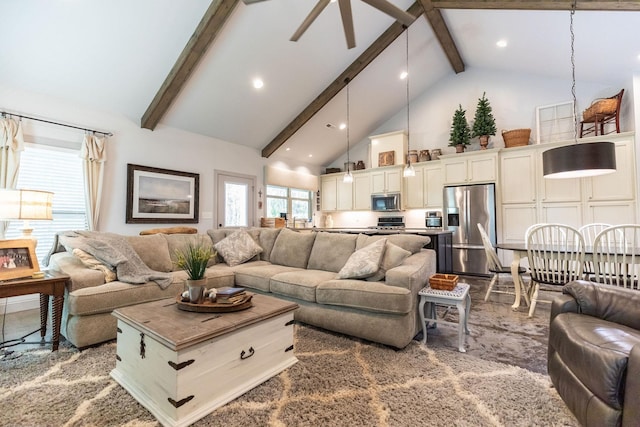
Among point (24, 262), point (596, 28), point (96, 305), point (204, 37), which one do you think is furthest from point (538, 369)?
point (204, 37)

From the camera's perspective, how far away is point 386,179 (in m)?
6.91

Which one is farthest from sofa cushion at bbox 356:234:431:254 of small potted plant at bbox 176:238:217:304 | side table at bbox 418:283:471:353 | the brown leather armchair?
small potted plant at bbox 176:238:217:304

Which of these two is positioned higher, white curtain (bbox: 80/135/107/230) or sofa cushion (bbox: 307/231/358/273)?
white curtain (bbox: 80/135/107/230)

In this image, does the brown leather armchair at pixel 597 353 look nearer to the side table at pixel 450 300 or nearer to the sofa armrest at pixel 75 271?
the side table at pixel 450 300

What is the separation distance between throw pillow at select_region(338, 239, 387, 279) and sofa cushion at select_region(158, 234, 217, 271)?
78.0 inches

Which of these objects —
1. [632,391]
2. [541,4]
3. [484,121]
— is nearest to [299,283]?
[632,391]

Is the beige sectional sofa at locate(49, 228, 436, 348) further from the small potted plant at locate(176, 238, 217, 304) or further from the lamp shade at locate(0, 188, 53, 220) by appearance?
the small potted plant at locate(176, 238, 217, 304)

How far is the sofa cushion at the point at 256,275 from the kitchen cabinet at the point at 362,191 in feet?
13.3

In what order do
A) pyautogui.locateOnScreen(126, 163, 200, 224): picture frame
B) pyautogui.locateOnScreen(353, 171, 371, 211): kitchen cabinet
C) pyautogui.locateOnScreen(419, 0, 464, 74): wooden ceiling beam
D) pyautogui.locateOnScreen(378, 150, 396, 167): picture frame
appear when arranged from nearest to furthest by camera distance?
pyautogui.locateOnScreen(419, 0, 464, 74): wooden ceiling beam < pyautogui.locateOnScreen(126, 163, 200, 224): picture frame < pyautogui.locateOnScreen(378, 150, 396, 167): picture frame < pyautogui.locateOnScreen(353, 171, 371, 211): kitchen cabinet

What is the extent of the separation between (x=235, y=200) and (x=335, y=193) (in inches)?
111

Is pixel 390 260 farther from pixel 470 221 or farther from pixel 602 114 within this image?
pixel 602 114

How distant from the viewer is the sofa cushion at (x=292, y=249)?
373cm

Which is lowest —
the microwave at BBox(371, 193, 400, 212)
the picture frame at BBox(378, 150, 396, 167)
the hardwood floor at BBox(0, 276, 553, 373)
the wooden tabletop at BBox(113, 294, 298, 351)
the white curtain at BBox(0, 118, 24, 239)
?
the hardwood floor at BBox(0, 276, 553, 373)

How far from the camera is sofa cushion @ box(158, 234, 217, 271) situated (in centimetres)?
361
